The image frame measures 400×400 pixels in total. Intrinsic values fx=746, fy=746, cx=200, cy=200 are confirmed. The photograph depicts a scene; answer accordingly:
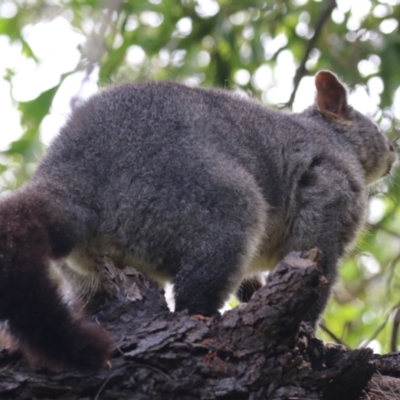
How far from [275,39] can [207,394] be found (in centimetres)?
727

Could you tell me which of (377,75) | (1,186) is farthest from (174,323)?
(377,75)

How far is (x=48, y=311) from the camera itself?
455 cm

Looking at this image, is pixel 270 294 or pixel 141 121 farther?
pixel 141 121

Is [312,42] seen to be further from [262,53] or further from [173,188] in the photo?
[173,188]

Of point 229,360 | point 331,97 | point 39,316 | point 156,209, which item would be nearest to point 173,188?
point 156,209

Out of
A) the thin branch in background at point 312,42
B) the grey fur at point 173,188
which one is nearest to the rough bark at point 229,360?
the grey fur at point 173,188

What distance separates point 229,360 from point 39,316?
123cm

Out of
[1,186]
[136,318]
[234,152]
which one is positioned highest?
[234,152]

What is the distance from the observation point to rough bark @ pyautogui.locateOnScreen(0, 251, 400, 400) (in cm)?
457

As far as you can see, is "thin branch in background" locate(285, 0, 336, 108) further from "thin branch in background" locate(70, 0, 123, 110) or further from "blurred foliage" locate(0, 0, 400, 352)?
"thin branch in background" locate(70, 0, 123, 110)

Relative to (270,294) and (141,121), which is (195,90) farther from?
(270,294)

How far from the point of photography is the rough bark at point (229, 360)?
457cm

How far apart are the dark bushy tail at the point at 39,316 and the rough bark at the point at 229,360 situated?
146 mm

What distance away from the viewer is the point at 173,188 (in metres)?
5.79
